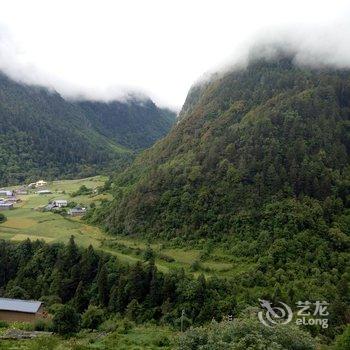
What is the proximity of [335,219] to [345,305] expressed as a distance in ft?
63.9

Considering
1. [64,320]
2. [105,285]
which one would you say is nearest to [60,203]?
[105,285]

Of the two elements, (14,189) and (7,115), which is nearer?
(14,189)

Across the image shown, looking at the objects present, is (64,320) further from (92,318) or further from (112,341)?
(92,318)

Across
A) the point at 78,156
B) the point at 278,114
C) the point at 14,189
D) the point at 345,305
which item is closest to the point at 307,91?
the point at 278,114

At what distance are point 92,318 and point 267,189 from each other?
105ft

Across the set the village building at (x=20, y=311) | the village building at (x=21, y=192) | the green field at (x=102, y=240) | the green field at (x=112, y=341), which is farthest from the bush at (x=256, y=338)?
the village building at (x=21, y=192)

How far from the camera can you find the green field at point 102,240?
196 ft

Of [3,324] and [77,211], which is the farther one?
[77,211]

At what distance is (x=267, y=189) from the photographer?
69.2 meters

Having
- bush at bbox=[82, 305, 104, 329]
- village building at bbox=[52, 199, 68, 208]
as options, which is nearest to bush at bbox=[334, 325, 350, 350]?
bush at bbox=[82, 305, 104, 329]

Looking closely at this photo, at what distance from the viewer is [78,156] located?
602 ft

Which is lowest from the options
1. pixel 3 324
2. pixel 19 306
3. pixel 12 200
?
pixel 3 324

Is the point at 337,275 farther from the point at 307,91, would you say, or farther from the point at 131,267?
the point at 307,91

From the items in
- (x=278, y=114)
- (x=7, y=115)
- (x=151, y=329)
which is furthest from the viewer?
(x=7, y=115)
